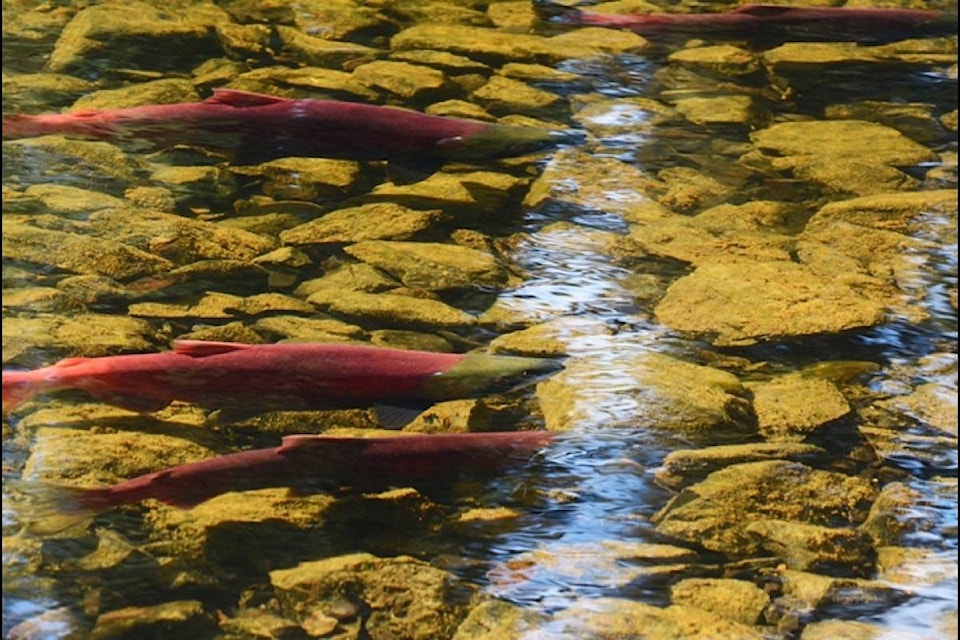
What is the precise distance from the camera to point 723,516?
250 centimetres

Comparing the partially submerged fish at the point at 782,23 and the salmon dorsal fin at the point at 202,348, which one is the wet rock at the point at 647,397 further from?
the partially submerged fish at the point at 782,23

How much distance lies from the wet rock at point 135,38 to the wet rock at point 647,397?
256 centimetres

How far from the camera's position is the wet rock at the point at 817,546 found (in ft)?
7.80

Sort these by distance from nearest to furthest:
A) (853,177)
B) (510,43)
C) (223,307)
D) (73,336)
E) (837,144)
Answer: (73,336) → (223,307) → (853,177) → (837,144) → (510,43)

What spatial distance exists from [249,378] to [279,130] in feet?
5.28

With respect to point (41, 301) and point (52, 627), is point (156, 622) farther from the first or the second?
point (41, 301)

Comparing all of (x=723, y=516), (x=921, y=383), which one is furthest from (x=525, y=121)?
(x=723, y=516)

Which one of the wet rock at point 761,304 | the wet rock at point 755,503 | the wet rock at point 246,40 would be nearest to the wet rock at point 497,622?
the wet rock at point 755,503

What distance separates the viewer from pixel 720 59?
17.4 feet

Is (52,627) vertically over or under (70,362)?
under

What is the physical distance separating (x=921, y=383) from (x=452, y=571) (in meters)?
1.31

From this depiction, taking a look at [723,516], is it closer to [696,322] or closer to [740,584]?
[740,584]

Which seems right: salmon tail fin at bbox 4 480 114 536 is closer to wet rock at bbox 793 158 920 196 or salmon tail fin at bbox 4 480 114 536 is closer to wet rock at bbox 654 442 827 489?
wet rock at bbox 654 442 827 489

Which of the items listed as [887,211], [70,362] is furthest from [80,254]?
[887,211]
